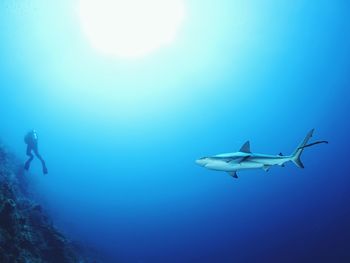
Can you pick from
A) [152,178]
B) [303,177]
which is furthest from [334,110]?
[152,178]

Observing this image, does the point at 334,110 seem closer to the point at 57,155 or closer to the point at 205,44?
the point at 205,44

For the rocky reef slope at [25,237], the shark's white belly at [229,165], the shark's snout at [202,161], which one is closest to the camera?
the shark's snout at [202,161]

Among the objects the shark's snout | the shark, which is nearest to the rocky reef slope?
the shark's snout

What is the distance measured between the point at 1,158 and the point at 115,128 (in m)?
108

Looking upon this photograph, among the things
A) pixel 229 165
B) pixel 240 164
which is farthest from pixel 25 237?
pixel 240 164

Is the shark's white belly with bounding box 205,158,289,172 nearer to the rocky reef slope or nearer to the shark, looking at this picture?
the shark

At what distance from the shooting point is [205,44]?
47.8 m

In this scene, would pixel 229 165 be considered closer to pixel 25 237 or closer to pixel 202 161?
pixel 202 161

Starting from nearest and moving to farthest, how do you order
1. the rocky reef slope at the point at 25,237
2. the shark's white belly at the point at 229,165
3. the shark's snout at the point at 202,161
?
the shark's snout at the point at 202,161 < the shark's white belly at the point at 229,165 < the rocky reef slope at the point at 25,237

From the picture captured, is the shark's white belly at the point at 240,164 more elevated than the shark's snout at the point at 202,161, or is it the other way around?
the shark's white belly at the point at 240,164

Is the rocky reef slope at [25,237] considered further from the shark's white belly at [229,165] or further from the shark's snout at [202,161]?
the shark's white belly at [229,165]

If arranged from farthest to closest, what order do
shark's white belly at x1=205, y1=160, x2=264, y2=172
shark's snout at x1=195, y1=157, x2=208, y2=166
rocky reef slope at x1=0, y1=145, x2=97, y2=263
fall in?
rocky reef slope at x1=0, y1=145, x2=97, y2=263 < shark's white belly at x1=205, y1=160, x2=264, y2=172 < shark's snout at x1=195, y1=157, x2=208, y2=166

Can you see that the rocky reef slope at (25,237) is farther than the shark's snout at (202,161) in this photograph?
Yes

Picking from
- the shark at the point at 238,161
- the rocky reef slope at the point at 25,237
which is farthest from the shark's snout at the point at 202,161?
the rocky reef slope at the point at 25,237
